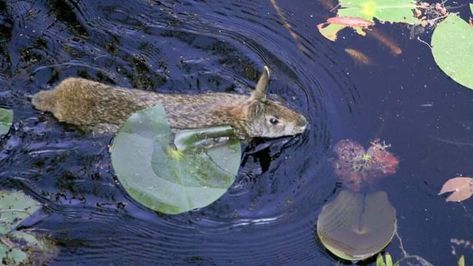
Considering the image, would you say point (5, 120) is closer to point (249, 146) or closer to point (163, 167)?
point (163, 167)

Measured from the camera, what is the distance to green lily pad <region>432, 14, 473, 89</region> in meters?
6.64

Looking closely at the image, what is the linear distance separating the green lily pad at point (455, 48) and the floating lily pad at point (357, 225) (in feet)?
4.96

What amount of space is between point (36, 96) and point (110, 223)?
1360 millimetres

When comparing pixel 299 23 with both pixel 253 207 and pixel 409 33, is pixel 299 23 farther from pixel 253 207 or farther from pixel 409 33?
pixel 253 207

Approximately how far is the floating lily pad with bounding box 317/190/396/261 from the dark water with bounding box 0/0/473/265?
0.45ft

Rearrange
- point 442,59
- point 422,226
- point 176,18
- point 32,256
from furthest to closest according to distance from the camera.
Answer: point 176,18 → point 442,59 → point 422,226 → point 32,256

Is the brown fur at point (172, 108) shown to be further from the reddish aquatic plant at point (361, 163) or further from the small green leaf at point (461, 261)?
the small green leaf at point (461, 261)

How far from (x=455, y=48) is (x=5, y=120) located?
3.98 meters

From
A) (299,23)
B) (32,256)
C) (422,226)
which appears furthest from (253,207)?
(299,23)

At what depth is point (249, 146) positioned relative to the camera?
645cm

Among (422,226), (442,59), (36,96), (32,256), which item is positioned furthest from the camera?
(442,59)

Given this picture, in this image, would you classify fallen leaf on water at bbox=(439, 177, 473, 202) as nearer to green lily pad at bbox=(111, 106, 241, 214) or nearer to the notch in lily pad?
green lily pad at bbox=(111, 106, 241, 214)

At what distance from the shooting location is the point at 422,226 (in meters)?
5.84

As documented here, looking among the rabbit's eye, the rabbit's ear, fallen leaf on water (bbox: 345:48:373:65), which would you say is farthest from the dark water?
the rabbit's ear
